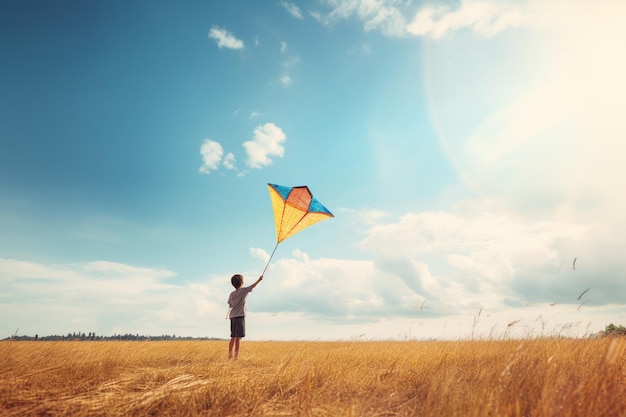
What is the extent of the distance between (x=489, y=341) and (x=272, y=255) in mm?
5347

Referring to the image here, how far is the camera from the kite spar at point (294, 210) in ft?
31.1

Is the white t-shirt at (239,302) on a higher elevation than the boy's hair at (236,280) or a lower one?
lower

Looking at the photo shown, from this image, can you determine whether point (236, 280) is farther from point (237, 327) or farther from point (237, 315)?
point (237, 327)

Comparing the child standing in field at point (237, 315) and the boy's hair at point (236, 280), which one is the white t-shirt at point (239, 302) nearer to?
the child standing in field at point (237, 315)

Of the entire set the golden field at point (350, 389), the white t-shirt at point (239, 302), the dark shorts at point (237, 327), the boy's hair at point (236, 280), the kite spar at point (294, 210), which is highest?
the kite spar at point (294, 210)

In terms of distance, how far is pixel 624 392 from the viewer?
3678 millimetres

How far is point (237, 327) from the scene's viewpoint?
356 inches

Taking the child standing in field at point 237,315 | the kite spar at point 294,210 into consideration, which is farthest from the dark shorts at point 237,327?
the kite spar at point 294,210

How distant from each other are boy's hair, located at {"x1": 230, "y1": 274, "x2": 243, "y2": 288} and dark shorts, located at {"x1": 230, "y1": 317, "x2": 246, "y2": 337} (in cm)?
83

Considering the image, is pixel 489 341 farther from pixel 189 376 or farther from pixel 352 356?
pixel 189 376

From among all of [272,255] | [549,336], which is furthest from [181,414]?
[549,336]

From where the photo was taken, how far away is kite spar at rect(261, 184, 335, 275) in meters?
9.48

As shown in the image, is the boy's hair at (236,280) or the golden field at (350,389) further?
the boy's hair at (236,280)

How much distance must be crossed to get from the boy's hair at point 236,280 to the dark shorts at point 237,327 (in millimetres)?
834
